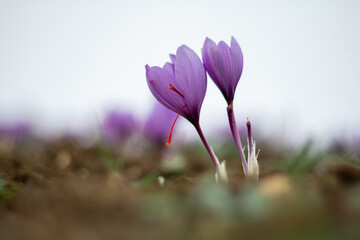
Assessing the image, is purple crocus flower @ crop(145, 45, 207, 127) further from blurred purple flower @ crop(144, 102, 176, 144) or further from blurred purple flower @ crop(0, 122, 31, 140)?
blurred purple flower @ crop(0, 122, 31, 140)

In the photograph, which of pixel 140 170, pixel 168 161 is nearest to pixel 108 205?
pixel 168 161

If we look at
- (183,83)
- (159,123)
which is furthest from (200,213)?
(159,123)

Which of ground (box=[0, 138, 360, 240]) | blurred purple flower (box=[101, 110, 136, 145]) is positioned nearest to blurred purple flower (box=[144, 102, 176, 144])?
blurred purple flower (box=[101, 110, 136, 145])

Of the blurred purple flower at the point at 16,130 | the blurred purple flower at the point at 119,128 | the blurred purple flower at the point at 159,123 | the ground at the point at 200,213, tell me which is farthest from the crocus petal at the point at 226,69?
the blurred purple flower at the point at 16,130

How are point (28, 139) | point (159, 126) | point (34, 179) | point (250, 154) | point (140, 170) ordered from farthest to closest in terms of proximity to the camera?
point (28, 139)
point (159, 126)
point (140, 170)
point (34, 179)
point (250, 154)

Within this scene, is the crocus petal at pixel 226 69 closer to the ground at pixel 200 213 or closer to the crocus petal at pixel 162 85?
the crocus petal at pixel 162 85

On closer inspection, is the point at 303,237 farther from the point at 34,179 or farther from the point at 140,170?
the point at 140,170
